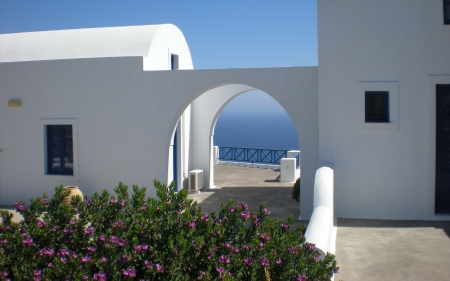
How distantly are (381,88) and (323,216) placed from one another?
9.65 feet

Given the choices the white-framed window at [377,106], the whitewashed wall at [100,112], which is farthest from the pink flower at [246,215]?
the whitewashed wall at [100,112]

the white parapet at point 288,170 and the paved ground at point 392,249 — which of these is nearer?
the paved ground at point 392,249

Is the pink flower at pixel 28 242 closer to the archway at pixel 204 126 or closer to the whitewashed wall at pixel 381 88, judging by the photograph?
the whitewashed wall at pixel 381 88

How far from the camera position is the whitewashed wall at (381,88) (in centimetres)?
782

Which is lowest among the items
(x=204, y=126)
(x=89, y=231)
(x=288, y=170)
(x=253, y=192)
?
(x=253, y=192)

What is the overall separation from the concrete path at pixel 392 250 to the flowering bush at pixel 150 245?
2.05 m

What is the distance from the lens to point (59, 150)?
11.0 metres

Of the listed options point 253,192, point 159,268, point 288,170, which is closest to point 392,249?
point 159,268

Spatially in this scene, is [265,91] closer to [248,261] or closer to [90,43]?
[90,43]

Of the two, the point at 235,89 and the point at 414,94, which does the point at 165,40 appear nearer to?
the point at 235,89

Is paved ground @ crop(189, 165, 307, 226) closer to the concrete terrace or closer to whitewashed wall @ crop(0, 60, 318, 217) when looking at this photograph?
the concrete terrace

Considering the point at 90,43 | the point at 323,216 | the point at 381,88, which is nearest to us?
the point at 323,216

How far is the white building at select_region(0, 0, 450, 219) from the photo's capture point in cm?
788

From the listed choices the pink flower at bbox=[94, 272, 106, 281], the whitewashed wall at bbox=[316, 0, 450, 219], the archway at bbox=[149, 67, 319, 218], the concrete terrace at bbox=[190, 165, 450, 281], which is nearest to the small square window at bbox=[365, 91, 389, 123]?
the whitewashed wall at bbox=[316, 0, 450, 219]
